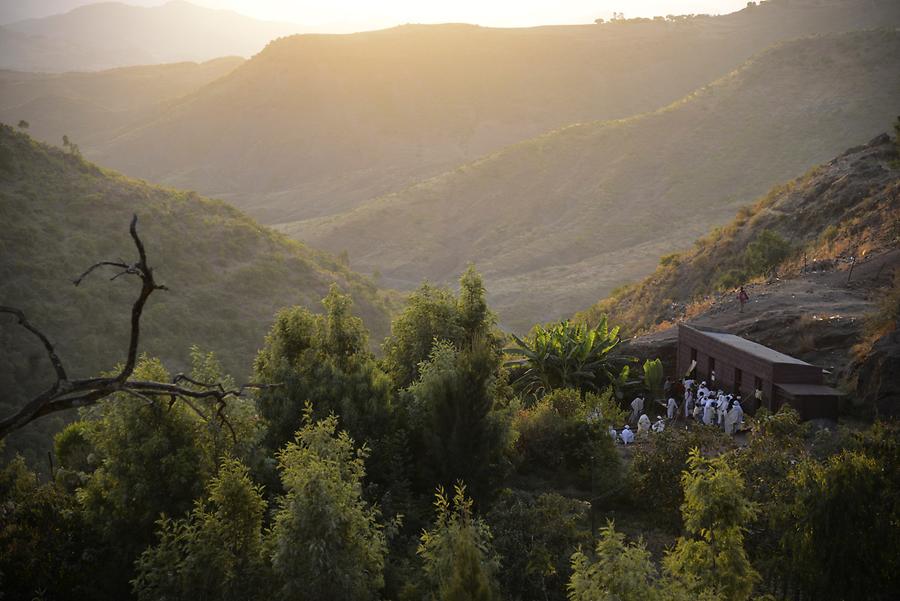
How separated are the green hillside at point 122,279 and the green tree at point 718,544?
2410 centimetres

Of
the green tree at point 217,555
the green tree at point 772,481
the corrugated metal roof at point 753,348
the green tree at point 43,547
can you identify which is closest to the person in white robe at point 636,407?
the corrugated metal roof at point 753,348

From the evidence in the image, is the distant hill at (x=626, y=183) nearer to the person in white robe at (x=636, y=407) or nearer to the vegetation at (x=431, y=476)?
the vegetation at (x=431, y=476)

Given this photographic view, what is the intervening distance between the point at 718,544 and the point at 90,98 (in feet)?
507

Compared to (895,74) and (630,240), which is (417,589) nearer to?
(630,240)

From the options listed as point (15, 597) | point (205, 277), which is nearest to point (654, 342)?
point (15, 597)

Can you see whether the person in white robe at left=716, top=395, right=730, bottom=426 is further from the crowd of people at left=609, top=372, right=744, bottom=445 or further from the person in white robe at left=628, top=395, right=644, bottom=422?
the person in white robe at left=628, top=395, right=644, bottom=422

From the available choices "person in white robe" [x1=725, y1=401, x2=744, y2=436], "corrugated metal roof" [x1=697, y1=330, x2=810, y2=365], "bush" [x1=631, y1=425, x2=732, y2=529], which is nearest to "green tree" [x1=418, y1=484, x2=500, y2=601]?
"bush" [x1=631, y1=425, x2=732, y2=529]

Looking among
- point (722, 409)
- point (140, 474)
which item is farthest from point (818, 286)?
point (140, 474)

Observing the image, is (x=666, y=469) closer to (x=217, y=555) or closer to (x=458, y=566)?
(x=458, y=566)

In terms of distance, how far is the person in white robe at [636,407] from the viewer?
1692cm

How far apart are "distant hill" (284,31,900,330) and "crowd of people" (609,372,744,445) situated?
119 ft

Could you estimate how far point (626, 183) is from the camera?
7244 cm

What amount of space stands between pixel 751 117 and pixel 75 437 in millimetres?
73744

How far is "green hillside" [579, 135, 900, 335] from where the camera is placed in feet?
85.4
